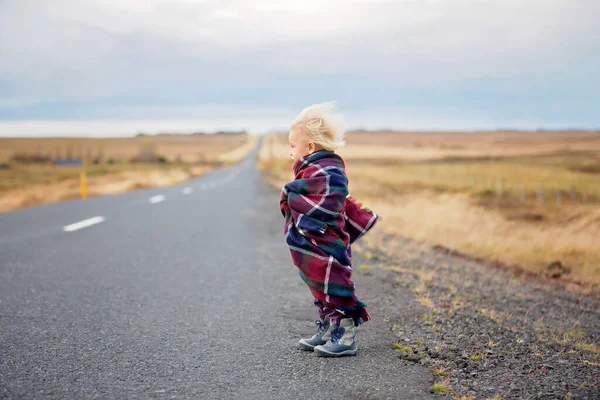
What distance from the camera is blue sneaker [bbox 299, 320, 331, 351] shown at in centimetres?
367

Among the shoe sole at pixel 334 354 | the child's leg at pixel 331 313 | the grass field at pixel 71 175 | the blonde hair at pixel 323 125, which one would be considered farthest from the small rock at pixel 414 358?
the grass field at pixel 71 175

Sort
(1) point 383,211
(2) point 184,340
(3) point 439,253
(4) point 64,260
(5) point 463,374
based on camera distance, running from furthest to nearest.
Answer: (1) point 383,211 < (3) point 439,253 < (4) point 64,260 < (2) point 184,340 < (5) point 463,374

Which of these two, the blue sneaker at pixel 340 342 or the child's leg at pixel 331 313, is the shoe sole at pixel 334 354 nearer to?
the blue sneaker at pixel 340 342

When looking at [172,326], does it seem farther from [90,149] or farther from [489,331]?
[90,149]

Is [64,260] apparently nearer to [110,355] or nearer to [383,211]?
[110,355]

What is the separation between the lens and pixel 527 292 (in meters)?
7.27

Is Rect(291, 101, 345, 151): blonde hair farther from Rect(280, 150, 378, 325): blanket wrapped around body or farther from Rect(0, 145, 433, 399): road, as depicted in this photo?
Rect(0, 145, 433, 399): road

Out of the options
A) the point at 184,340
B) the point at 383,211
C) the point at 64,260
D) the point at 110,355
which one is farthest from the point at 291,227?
the point at 383,211

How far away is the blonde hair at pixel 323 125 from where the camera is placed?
3385 millimetres

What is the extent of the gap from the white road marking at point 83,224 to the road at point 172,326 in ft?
4.27

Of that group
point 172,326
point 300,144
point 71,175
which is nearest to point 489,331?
point 300,144

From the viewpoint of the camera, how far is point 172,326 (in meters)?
4.24

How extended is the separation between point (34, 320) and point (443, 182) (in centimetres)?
2672

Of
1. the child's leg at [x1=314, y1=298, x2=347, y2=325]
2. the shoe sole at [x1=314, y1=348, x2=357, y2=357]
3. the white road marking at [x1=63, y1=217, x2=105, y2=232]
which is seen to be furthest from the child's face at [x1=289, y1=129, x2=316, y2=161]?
the white road marking at [x1=63, y1=217, x2=105, y2=232]
